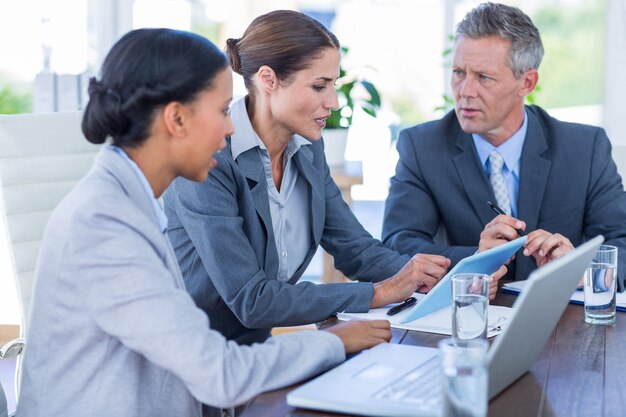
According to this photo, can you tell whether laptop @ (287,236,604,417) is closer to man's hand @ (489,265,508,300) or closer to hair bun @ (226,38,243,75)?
man's hand @ (489,265,508,300)

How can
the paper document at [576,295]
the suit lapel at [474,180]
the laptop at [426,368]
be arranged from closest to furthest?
the laptop at [426,368] < the paper document at [576,295] < the suit lapel at [474,180]

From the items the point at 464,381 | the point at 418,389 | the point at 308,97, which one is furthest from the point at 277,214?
the point at 464,381

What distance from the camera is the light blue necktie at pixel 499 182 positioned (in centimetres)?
240

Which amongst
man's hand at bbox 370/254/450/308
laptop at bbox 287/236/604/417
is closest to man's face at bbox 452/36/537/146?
man's hand at bbox 370/254/450/308

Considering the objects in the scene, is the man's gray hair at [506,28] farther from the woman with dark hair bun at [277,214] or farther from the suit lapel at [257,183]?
the suit lapel at [257,183]

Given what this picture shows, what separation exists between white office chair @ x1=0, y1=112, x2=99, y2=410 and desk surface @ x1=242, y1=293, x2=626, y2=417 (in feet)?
3.13

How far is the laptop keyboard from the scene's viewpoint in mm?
1142

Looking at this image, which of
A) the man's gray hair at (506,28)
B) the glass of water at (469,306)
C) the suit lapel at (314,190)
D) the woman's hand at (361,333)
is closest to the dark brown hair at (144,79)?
the woman's hand at (361,333)

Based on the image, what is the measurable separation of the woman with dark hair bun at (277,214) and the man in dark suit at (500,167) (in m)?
0.31

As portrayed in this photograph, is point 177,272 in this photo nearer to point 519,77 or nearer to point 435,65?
point 519,77

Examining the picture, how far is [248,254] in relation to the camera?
178cm

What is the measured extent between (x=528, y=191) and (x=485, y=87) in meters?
0.31

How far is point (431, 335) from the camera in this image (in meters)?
1.59

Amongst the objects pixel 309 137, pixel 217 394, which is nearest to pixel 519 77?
pixel 309 137
